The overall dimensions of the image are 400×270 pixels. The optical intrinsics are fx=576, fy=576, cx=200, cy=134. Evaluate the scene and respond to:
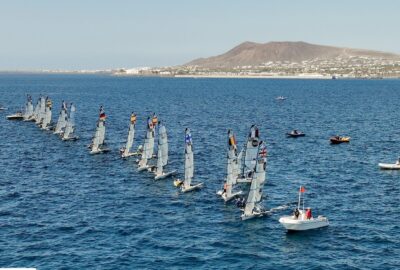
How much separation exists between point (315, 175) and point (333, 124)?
91991mm

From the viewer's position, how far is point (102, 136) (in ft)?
427

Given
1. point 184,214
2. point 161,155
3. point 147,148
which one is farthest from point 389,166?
point 184,214

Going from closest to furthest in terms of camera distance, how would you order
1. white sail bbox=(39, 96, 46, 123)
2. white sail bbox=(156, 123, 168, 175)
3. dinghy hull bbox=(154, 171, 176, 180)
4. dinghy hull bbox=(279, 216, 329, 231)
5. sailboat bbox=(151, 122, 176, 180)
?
dinghy hull bbox=(279, 216, 329, 231), dinghy hull bbox=(154, 171, 176, 180), sailboat bbox=(151, 122, 176, 180), white sail bbox=(156, 123, 168, 175), white sail bbox=(39, 96, 46, 123)

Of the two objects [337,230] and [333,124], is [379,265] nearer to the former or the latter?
[337,230]

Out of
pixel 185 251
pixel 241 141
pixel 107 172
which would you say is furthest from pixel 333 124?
pixel 185 251

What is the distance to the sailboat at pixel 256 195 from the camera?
255ft

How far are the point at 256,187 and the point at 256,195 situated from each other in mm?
1168

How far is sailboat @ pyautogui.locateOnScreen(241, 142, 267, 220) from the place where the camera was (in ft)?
255

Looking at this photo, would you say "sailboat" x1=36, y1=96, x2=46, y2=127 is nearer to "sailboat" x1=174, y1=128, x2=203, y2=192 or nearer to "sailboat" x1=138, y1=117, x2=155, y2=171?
"sailboat" x1=138, y1=117, x2=155, y2=171

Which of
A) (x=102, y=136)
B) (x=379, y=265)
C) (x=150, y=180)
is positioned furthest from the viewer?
→ (x=102, y=136)

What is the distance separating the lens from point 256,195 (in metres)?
79.0

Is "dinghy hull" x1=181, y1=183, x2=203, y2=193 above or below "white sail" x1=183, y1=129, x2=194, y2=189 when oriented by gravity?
below

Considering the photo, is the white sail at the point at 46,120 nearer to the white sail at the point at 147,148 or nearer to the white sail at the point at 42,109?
the white sail at the point at 42,109

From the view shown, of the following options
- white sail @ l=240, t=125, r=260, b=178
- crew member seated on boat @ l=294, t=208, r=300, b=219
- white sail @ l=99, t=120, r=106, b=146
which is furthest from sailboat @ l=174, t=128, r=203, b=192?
white sail @ l=99, t=120, r=106, b=146
